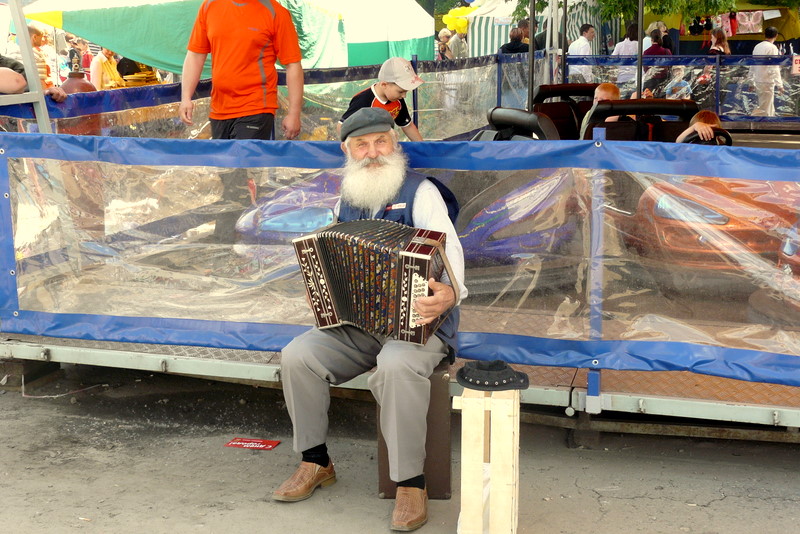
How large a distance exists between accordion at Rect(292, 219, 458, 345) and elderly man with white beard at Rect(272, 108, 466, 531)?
68 millimetres

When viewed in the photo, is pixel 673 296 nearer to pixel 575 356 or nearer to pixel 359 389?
pixel 575 356

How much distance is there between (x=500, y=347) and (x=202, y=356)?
1539 millimetres

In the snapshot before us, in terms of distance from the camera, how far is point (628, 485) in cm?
431

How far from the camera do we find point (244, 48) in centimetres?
643

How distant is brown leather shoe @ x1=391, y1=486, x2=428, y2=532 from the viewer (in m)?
3.89

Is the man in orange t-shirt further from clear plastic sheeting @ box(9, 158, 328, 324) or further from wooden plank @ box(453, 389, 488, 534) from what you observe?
wooden plank @ box(453, 389, 488, 534)

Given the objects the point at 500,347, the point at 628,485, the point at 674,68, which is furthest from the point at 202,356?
the point at 674,68

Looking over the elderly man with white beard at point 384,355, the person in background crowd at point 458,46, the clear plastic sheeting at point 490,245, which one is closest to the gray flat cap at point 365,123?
the elderly man with white beard at point 384,355

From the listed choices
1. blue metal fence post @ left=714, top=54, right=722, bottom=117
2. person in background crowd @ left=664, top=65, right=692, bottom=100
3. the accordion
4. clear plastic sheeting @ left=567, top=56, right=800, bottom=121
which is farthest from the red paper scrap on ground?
blue metal fence post @ left=714, top=54, right=722, bottom=117

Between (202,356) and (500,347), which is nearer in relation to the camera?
(500,347)

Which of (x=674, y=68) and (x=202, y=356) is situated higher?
(x=674, y=68)

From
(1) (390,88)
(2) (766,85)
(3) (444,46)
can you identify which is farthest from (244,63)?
(3) (444,46)

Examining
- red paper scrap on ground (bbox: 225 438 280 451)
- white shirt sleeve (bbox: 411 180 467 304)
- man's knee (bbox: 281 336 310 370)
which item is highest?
white shirt sleeve (bbox: 411 180 467 304)

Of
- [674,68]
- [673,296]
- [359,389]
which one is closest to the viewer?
[673,296]
